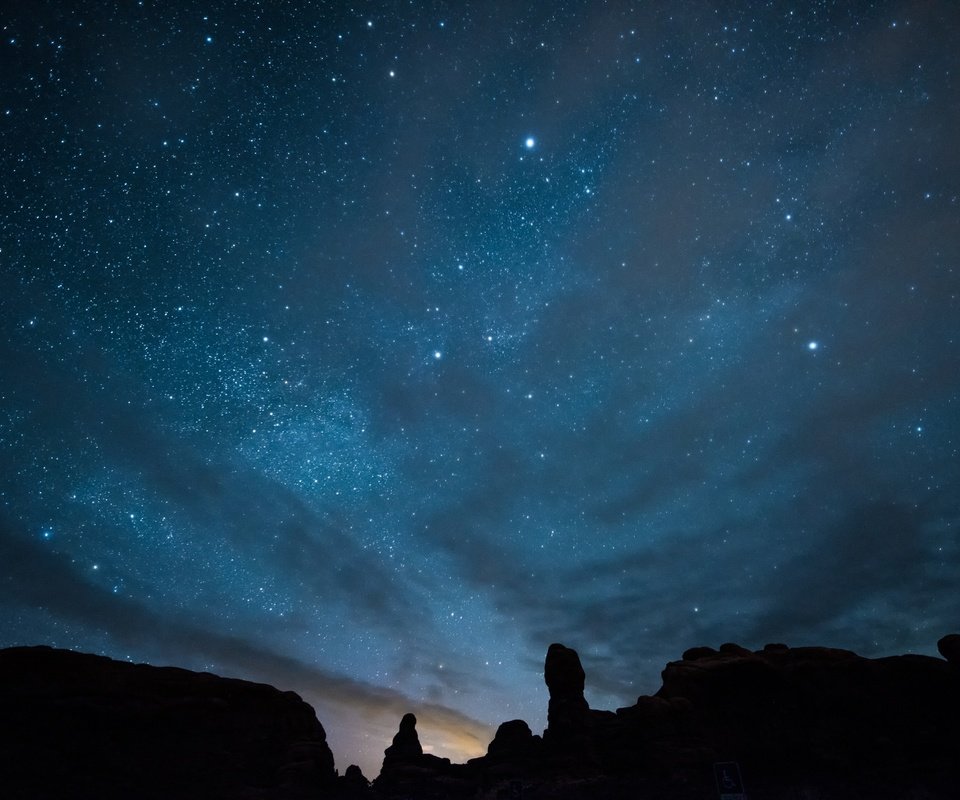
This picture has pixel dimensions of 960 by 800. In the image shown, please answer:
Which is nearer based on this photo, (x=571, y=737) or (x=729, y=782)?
(x=729, y=782)

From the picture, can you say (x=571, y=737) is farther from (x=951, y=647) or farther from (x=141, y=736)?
(x=141, y=736)

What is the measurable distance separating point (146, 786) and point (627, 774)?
3469 centimetres

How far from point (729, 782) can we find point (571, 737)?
37.2 meters

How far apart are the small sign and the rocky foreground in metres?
26.8

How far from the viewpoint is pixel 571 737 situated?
44.5m

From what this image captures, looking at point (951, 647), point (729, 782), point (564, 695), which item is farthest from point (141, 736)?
point (951, 647)

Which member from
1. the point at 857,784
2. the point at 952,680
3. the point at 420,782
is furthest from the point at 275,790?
the point at 952,680

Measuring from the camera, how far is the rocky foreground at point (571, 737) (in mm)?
33781

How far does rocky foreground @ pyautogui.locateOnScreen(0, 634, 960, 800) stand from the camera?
33.8 meters

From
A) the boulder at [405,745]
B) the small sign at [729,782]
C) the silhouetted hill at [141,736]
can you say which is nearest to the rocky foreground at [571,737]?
the silhouetted hill at [141,736]

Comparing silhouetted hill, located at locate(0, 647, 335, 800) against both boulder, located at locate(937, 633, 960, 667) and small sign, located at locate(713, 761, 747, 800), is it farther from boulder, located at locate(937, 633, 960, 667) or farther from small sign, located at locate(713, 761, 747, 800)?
boulder, located at locate(937, 633, 960, 667)

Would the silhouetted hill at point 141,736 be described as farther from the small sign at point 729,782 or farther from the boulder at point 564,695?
the small sign at point 729,782

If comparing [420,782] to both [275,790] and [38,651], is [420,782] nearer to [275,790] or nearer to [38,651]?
[275,790]

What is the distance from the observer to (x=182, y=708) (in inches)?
1481
